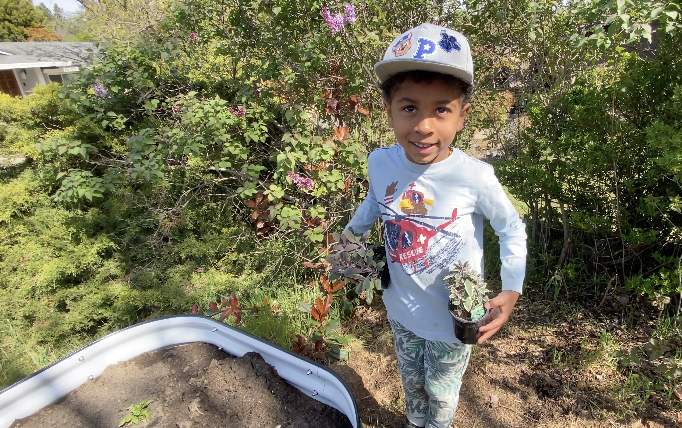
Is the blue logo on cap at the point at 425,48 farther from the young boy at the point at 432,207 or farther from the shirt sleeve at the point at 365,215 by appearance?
the shirt sleeve at the point at 365,215

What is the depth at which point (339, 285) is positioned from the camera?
2.47m

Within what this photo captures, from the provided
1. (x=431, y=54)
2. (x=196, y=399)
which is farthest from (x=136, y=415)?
(x=431, y=54)

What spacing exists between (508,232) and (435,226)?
0.22 meters

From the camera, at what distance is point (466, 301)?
1.21m

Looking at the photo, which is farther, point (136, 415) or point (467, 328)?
point (136, 415)

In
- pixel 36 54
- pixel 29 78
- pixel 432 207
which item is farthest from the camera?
pixel 29 78

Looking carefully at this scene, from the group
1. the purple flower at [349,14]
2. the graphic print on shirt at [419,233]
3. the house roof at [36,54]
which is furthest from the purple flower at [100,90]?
the house roof at [36,54]

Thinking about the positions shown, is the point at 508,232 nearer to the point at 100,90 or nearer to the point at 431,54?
the point at 431,54

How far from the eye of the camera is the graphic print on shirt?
1308mm

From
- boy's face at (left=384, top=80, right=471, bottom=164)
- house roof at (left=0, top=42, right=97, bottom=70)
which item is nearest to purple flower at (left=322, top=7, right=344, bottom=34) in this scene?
boy's face at (left=384, top=80, right=471, bottom=164)

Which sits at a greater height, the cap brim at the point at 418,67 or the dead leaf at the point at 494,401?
the cap brim at the point at 418,67

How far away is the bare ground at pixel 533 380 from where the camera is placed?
6.32ft

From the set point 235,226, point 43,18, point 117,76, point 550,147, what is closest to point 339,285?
point 550,147

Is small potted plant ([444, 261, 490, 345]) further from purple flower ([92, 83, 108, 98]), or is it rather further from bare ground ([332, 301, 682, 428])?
purple flower ([92, 83, 108, 98])
